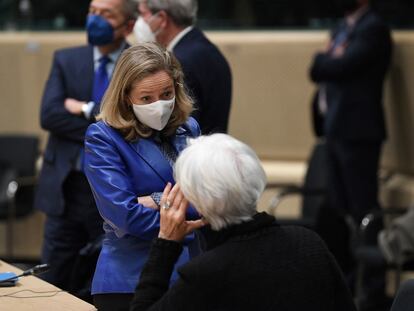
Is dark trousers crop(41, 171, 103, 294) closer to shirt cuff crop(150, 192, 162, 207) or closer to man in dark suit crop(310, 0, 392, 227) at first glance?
shirt cuff crop(150, 192, 162, 207)

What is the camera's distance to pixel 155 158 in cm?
337

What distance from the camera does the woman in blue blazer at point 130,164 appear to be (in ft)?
10.8

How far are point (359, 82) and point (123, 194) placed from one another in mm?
3741

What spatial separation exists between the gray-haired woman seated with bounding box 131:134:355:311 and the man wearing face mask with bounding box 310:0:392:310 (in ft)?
12.5

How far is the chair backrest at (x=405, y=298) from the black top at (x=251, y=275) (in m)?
0.16

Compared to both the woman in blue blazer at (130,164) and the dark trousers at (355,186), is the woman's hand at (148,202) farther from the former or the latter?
the dark trousers at (355,186)

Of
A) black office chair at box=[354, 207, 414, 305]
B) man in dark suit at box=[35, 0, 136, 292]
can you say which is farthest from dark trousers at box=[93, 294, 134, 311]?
black office chair at box=[354, 207, 414, 305]

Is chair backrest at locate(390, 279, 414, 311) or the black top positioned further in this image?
chair backrest at locate(390, 279, 414, 311)

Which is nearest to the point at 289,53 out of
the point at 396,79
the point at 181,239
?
the point at 396,79

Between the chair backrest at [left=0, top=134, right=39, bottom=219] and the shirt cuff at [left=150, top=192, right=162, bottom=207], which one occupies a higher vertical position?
the shirt cuff at [left=150, top=192, right=162, bottom=207]

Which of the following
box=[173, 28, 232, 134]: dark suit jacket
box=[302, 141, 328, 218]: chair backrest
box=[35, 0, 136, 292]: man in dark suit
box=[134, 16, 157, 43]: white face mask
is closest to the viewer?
box=[173, 28, 232, 134]: dark suit jacket

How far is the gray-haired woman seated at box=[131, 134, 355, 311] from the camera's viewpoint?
9.23 ft

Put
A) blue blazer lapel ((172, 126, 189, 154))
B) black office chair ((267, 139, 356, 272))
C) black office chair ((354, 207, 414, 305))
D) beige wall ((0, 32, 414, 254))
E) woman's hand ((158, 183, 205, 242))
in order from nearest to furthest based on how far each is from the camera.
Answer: woman's hand ((158, 183, 205, 242))
blue blazer lapel ((172, 126, 189, 154))
black office chair ((354, 207, 414, 305))
black office chair ((267, 139, 356, 272))
beige wall ((0, 32, 414, 254))

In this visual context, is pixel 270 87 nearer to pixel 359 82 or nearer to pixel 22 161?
pixel 359 82
